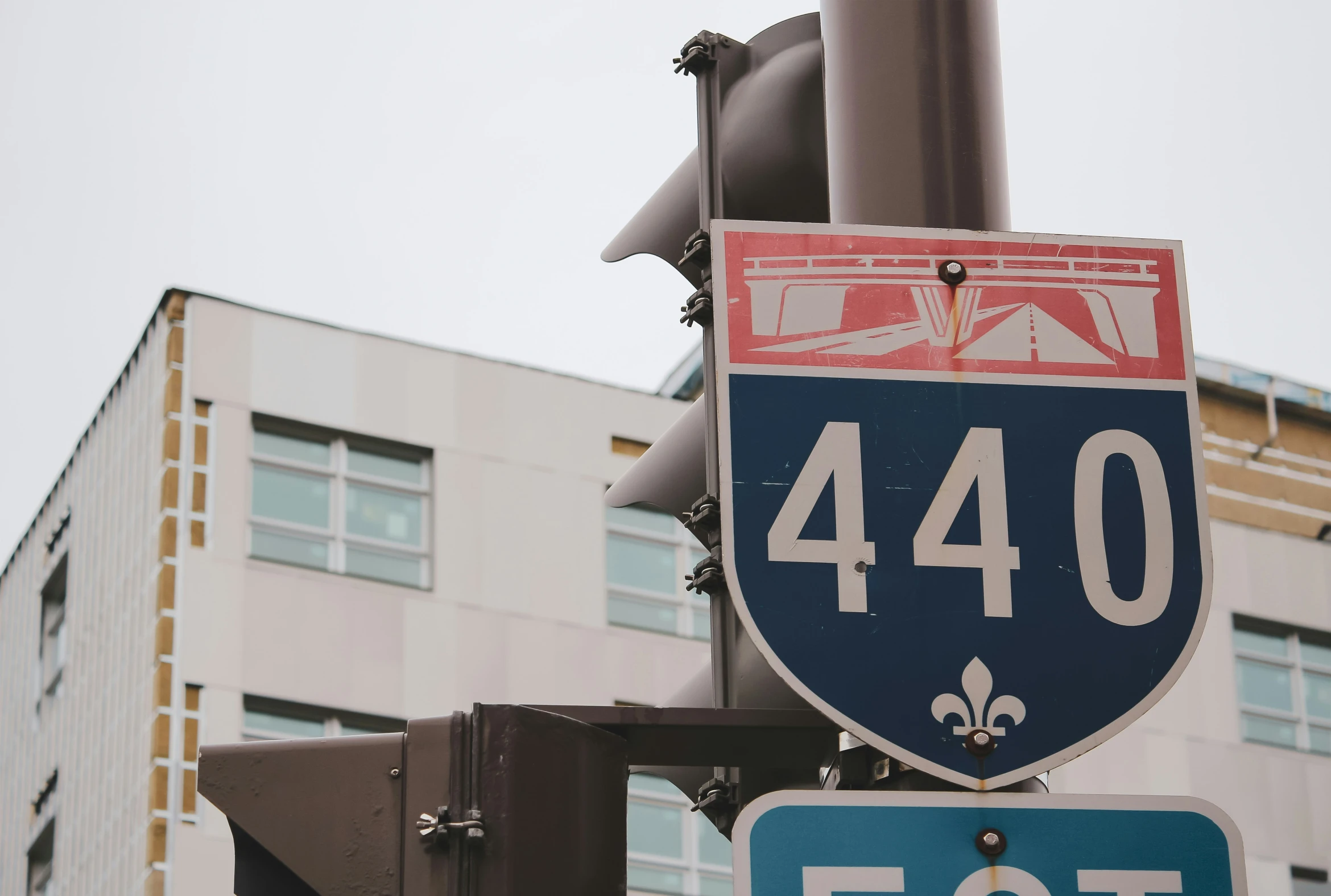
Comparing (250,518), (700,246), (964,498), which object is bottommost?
(964,498)

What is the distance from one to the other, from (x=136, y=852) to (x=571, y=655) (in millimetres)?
6085

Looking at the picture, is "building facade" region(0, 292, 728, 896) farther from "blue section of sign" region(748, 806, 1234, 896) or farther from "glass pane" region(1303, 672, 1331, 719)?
"blue section of sign" region(748, 806, 1234, 896)

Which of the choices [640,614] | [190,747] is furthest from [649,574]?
[190,747]

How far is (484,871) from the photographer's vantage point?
2.58m

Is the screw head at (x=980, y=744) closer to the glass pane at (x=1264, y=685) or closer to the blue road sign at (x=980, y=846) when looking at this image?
the blue road sign at (x=980, y=846)

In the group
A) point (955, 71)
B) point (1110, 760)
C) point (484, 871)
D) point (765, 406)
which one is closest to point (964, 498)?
point (765, 406)

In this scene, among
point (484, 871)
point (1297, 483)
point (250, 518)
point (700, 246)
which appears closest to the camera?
point (484, 871)

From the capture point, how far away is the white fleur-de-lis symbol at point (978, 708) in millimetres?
2600

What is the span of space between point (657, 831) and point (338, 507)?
5.51 meters

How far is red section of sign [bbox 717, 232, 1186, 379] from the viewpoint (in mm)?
2795

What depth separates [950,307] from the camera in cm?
286

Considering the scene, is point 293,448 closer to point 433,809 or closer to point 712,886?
→ point 712,886

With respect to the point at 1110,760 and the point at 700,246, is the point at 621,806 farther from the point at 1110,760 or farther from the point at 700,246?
the point at 1110,760

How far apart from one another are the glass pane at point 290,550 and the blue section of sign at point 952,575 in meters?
23.2
